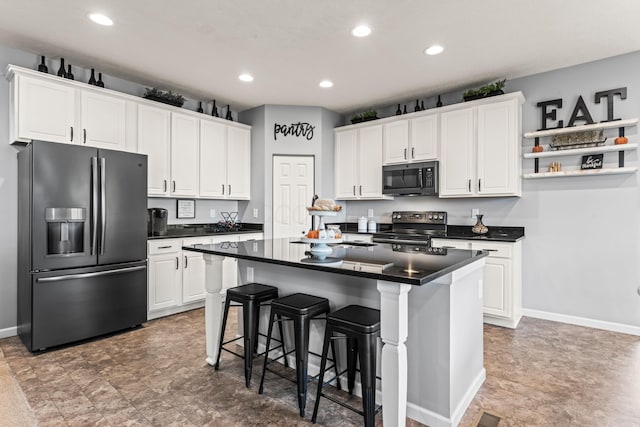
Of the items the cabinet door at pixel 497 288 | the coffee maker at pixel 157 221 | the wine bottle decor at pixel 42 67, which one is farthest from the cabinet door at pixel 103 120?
the cabinet door at pixel 497 288

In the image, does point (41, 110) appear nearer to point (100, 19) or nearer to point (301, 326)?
point (100, 19)

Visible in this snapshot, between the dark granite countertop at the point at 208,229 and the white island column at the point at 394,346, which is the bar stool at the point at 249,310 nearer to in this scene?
the white island column at the point at 394,346

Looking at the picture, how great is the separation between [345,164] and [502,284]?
2.71 metres

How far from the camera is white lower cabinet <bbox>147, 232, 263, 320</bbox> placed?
382cm

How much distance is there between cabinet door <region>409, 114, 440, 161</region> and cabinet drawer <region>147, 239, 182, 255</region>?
10.4ft

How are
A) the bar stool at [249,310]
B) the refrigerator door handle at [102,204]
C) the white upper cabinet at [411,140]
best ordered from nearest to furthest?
the bar stool at [249,310], the refrigerator door handle at [102,204], the white upper cabinet at [411,140]

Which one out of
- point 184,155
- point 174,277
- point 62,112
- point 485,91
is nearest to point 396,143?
point 485,91

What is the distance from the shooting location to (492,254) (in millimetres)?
3666

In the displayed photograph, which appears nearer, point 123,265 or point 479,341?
point 479,341

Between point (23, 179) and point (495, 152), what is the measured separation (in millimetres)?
4756

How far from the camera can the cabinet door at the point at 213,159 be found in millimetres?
4633

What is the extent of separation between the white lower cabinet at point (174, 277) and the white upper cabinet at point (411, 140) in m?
2.58

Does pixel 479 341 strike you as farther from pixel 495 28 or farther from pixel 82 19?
pixel 82 19

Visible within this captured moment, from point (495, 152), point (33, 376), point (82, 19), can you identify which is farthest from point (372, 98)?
point (33, 376)
